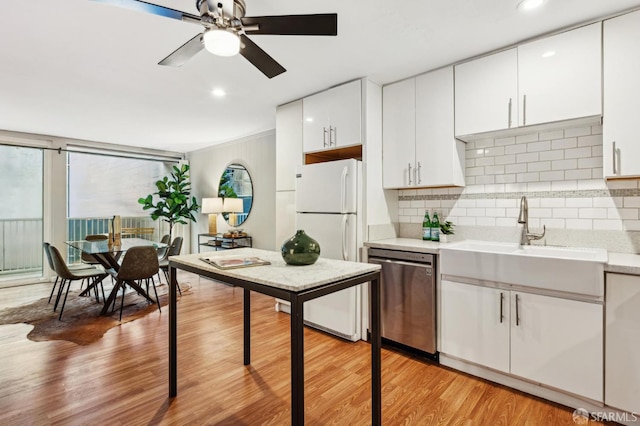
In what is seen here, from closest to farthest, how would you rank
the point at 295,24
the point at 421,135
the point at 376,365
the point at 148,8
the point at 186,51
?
1. the point at 148,8
2. the point at 295,24
3. the point at 376,365
4. the point at 186,51
5. the point at 421,135

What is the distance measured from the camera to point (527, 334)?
2080 millimetres

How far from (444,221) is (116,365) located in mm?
3005

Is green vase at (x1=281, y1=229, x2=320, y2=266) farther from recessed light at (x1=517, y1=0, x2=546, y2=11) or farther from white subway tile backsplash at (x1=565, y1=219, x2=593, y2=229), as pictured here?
white subway tile backsplash at (x1=565, y1=219, x2=593, y2=229)

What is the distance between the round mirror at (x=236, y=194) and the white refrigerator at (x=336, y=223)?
7.33 ft

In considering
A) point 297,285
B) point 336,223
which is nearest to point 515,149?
point 336,223

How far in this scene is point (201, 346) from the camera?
2867mm

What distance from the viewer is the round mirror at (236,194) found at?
16.9 feet

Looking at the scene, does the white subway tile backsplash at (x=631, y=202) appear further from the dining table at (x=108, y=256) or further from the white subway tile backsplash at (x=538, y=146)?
the dining table at (x=108, y=256)

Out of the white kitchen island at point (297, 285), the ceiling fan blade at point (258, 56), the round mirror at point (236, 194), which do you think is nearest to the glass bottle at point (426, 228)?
the white kitchen island at point (297, 285)

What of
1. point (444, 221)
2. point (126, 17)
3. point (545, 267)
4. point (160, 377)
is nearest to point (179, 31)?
point (126, 17)

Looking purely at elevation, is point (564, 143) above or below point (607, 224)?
above

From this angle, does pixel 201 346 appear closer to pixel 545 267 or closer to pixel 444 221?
pixel 444 221

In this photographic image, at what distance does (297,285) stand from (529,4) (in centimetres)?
211

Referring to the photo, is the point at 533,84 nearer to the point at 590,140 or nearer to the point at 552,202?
the point at 590,140
